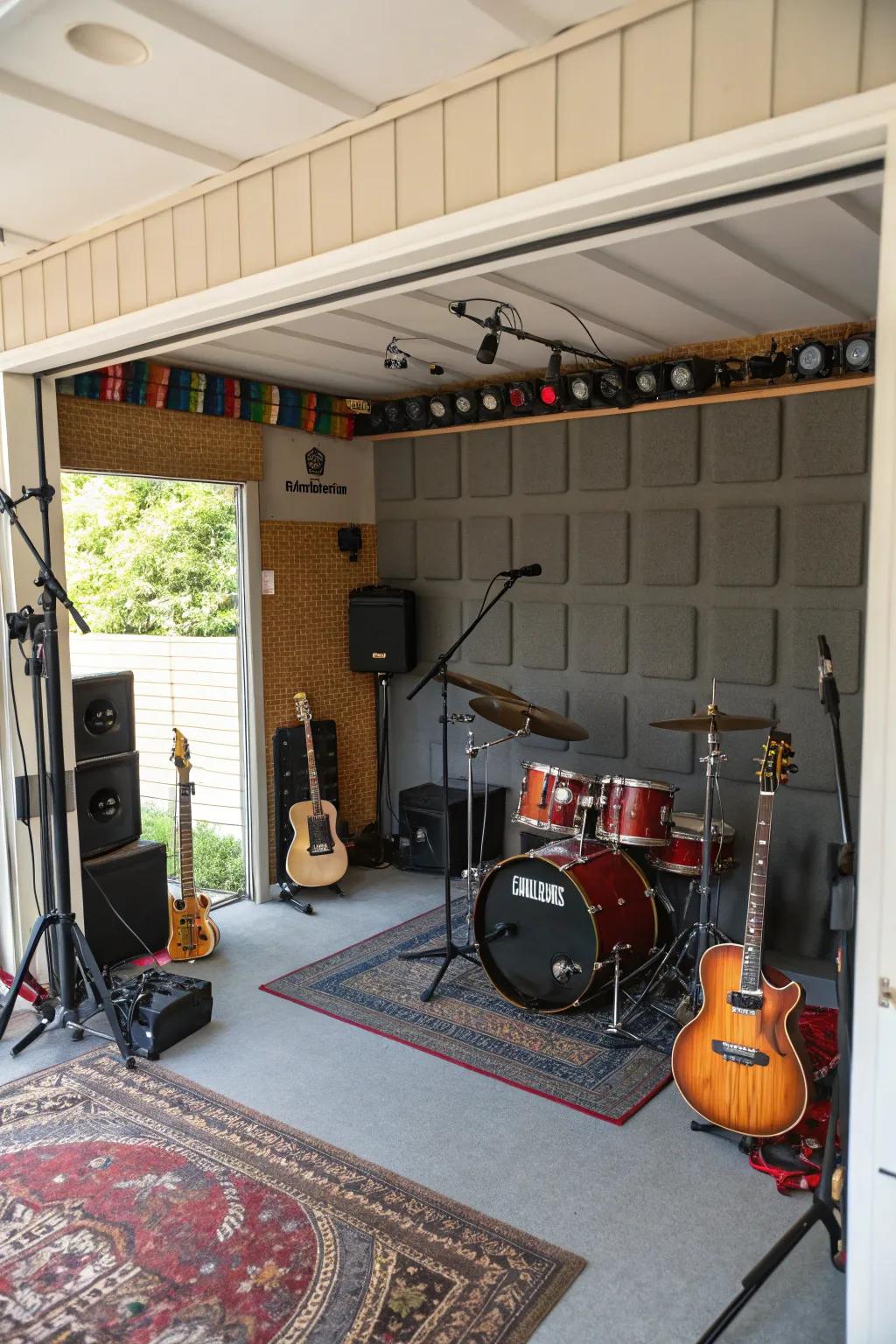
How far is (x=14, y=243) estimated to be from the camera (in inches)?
129

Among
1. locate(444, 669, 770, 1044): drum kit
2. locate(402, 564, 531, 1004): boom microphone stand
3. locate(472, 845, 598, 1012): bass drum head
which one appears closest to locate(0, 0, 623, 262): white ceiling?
locate(402, 564, 531, 1004): boom microphone stand

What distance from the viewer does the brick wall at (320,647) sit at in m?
5.41

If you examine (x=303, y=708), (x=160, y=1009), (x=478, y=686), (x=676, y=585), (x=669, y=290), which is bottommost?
(x=160, y=1009)

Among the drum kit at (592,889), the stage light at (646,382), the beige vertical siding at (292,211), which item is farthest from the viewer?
the stage light at (646,382)

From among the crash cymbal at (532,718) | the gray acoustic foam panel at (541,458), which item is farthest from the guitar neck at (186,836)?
the gray acoustic foam panel at (541,458)

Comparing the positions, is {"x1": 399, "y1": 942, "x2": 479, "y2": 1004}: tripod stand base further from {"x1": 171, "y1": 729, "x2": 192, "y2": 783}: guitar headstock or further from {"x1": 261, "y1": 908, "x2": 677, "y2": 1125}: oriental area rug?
{"x1": 171, "y1": 729, "x2": 192, "y2": 783}: guitar headstock

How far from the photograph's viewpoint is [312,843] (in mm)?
5293

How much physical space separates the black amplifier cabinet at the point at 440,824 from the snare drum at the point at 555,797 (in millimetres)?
1065

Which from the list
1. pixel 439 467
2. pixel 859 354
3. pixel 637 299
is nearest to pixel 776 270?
pixel 637 299

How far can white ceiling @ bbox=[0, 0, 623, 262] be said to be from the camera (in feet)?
6.24

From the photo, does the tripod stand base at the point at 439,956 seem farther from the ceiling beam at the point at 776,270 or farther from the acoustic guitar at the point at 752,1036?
the ceiling beam at the point at 776,270

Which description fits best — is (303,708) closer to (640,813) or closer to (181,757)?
(181,757)

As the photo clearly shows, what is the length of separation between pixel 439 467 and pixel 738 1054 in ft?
11.8

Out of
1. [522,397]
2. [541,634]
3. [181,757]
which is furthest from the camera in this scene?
[541,634]
